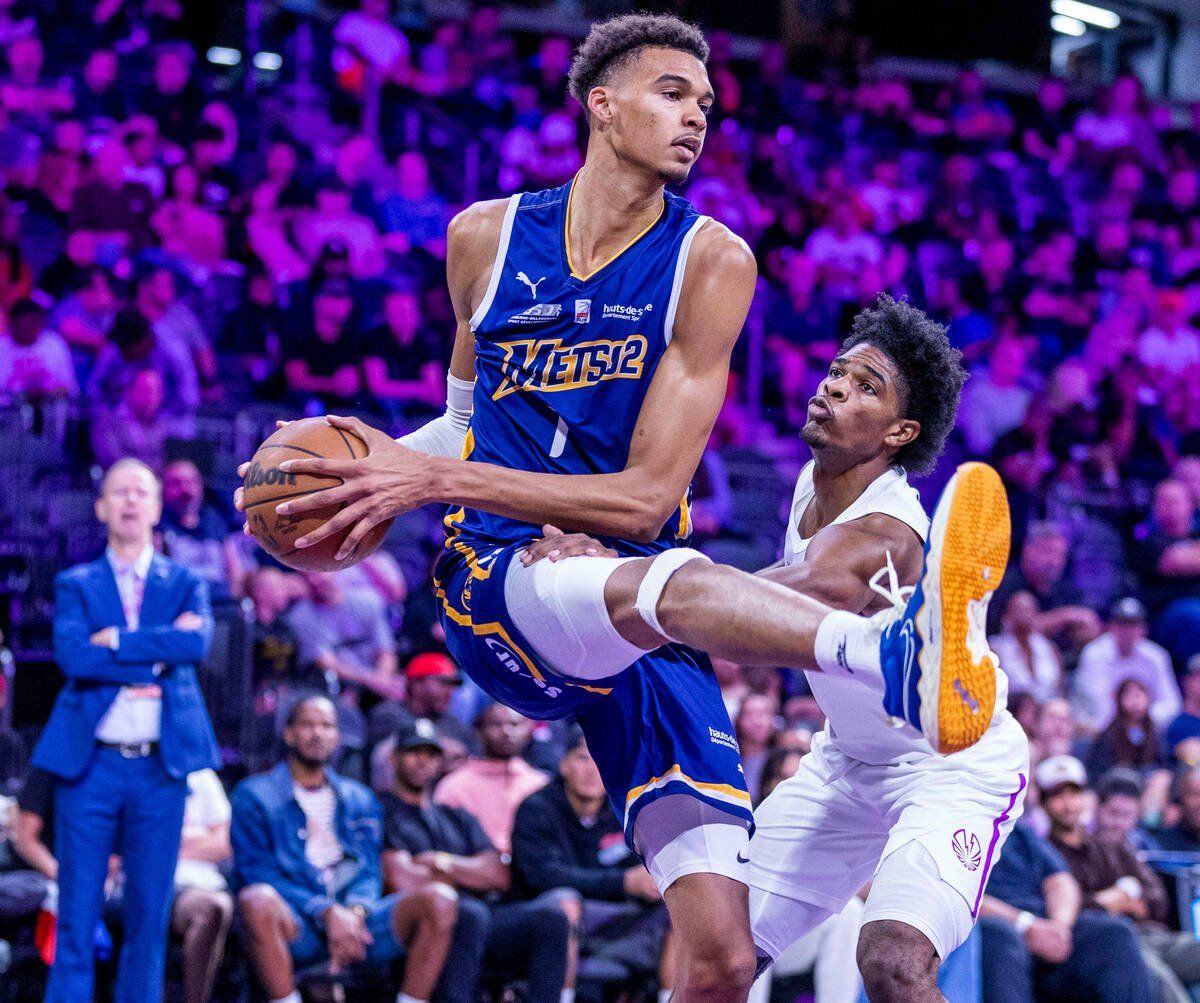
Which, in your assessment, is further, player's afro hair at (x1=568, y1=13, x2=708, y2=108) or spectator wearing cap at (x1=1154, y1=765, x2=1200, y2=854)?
spectator wearing cap at (x1=1154, y1=765, x2=1200, y2=854)

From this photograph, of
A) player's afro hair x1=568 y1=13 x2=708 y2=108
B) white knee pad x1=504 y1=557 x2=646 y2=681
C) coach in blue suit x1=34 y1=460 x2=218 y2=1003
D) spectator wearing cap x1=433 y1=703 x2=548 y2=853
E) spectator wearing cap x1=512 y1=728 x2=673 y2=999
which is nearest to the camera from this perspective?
white knee pad x1=504 y1=557 x2=646 y2=681

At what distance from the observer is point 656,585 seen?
3.62 metres

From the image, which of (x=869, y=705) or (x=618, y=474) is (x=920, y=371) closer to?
(x=869, y=705)

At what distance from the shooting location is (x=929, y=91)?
17344 millimetres

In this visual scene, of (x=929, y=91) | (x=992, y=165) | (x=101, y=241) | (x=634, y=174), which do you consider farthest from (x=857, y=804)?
(x=929, y=91)

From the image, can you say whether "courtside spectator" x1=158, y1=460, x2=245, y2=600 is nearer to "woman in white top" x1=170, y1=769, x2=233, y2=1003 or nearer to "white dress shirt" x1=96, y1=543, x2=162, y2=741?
"woman in white top" x1=170, y1=769, x2=233, y2=1003

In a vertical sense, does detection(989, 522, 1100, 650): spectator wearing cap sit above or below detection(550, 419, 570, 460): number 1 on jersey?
below

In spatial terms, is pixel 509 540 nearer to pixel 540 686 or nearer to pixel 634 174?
pixel 540 686

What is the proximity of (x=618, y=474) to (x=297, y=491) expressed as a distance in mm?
768

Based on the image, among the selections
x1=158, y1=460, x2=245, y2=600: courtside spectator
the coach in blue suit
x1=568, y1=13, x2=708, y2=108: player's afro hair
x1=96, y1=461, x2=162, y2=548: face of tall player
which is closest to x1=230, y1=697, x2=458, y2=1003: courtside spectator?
the coach in blue suit

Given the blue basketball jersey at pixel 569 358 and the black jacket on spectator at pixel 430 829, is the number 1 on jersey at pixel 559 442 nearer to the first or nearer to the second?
the blue basketball jersey at pixel 569 358

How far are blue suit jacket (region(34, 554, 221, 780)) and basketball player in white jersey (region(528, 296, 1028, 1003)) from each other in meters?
3.03

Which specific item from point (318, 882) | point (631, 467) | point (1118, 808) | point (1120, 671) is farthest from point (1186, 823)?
point (631, 467)

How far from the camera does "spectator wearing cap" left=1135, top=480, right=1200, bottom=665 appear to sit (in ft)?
38.3
